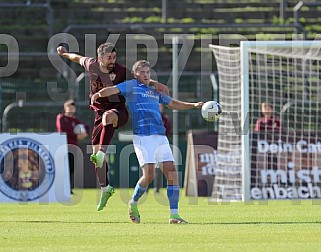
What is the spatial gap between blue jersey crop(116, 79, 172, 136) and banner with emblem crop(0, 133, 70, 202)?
4.88m

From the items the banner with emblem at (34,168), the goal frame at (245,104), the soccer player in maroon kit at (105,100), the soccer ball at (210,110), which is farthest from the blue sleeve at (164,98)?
the banner with emblem at (34,168)

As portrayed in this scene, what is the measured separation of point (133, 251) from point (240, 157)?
959 centimetres

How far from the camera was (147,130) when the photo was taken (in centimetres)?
1205

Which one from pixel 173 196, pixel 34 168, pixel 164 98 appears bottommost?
pixel 173 196

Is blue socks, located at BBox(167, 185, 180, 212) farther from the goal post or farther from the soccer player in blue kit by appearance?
the goal post

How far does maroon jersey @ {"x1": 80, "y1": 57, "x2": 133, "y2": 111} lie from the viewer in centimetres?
1364

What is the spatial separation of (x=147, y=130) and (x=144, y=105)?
1.09 feet

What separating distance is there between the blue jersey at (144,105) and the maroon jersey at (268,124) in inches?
273

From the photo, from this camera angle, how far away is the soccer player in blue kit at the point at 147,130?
11922mm

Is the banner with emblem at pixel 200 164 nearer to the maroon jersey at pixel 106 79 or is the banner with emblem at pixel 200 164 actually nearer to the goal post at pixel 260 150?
the goal post at pixel 260 150

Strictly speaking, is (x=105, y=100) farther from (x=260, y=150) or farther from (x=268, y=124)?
(x=268, y=124)

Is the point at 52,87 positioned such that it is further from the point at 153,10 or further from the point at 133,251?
the point at 133,251

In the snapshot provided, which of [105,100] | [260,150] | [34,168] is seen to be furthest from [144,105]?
[260,150]

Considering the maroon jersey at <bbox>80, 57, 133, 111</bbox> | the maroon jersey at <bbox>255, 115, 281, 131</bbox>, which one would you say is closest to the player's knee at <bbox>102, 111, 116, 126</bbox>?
the maroon jersey at <bbox>80, 57, 133, 111</bbox>
